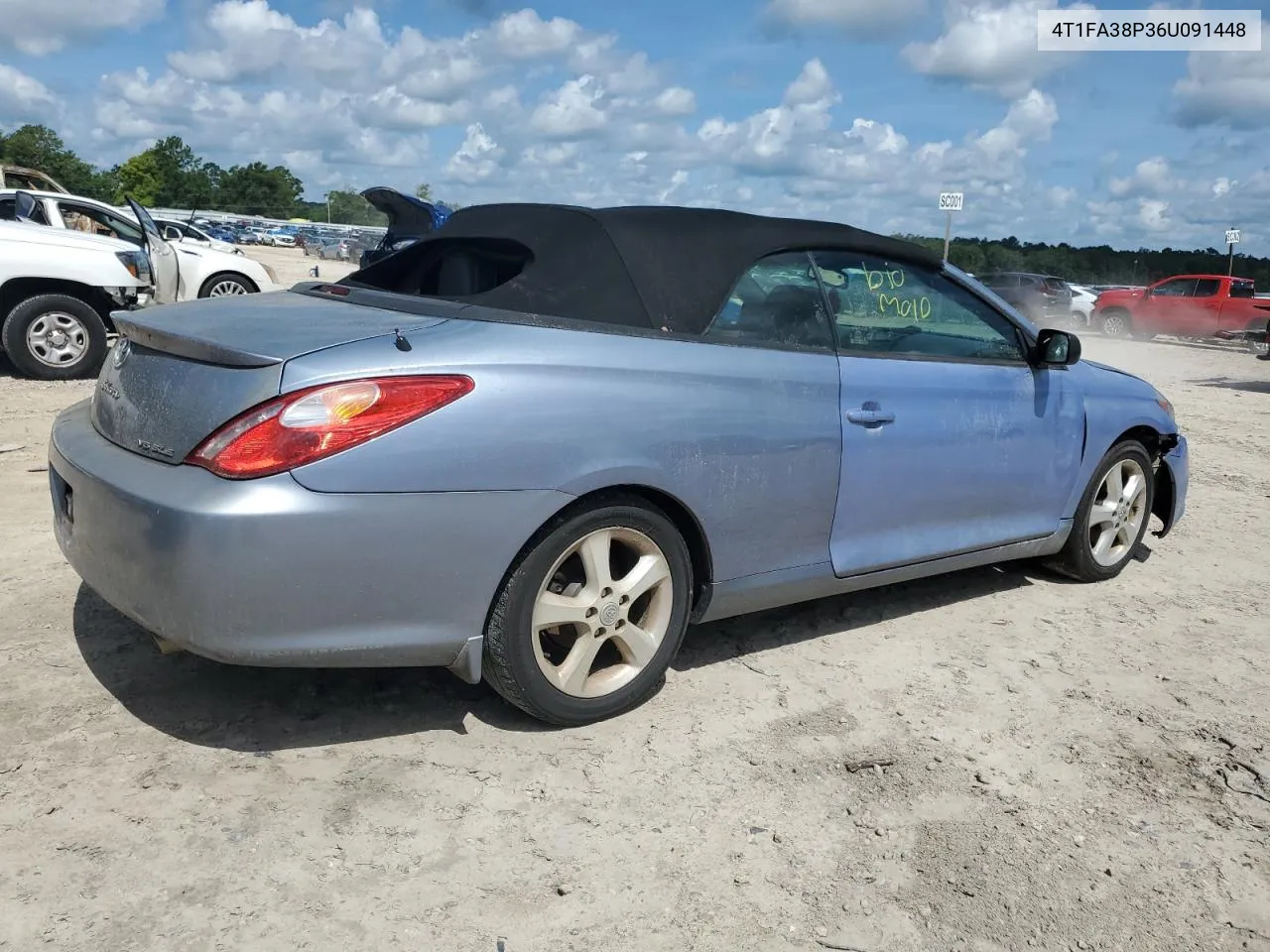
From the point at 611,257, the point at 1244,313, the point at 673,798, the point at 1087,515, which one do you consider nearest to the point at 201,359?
the point at 611,257

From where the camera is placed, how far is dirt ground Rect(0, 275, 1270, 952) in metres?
2.39

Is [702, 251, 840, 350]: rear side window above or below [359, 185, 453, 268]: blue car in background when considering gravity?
below

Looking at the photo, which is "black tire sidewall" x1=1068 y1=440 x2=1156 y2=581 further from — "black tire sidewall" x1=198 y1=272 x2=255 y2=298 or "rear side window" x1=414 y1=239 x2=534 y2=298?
"black tire sidewall" x1=198 y1=272 x2=255 y2=298

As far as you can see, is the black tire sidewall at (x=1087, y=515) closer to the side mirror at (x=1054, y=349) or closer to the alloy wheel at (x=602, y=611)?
the side mirror at (x=1054, y=349)

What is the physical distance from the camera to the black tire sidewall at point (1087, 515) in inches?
189

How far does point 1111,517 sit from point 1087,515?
224 mm

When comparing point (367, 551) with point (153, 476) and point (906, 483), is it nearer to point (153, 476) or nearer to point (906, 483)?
point (153, 476)

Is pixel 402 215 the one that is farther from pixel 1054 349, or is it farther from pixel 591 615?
pixel 591 615

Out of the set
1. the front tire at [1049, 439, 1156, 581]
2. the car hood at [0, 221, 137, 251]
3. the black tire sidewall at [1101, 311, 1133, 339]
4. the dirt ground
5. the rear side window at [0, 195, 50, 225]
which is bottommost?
the dirt ground

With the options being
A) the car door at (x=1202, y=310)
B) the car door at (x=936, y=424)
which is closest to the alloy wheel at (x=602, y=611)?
the car door at (x=936, y=424)

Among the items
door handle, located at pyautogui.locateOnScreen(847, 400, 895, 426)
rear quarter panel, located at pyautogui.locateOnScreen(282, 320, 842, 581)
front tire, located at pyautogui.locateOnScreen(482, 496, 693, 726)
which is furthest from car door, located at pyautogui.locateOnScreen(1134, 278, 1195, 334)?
front tire, located at pyautogui.locateOnScreen(482, 496, 693, 726)

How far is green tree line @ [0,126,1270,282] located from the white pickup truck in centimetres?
4363

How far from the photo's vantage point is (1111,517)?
4.97m

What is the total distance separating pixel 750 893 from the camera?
2504 mm
